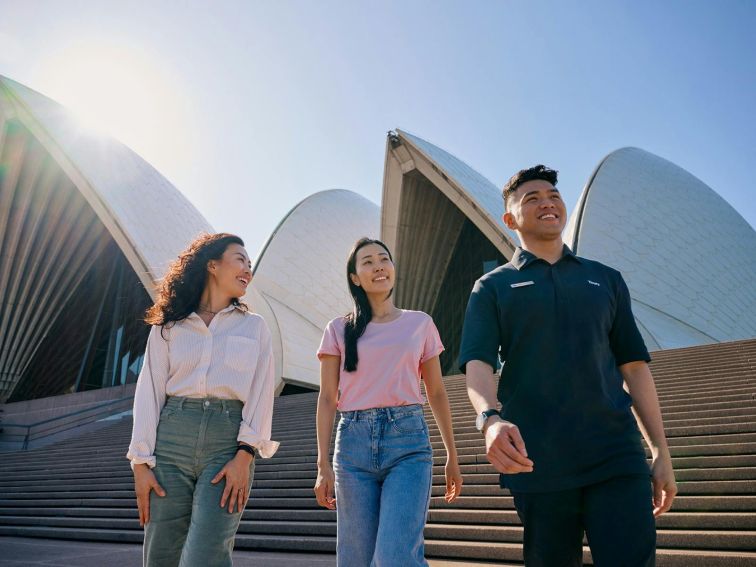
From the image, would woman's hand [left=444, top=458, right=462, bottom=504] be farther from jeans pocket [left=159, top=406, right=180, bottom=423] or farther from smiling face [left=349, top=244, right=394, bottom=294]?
jeans pocket [left=159, top=406, right=180, bottom=423]

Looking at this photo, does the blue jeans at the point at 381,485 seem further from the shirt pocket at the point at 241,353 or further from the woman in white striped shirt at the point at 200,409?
the shirt pocket at the point at 241,353

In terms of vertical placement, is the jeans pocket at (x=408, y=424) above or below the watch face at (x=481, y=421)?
above

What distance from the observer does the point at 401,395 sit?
1894mm

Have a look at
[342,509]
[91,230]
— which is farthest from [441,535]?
[91,230]

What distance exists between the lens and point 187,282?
1.98 m

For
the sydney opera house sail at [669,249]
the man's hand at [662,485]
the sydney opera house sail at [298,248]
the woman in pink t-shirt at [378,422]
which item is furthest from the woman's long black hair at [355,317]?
the sydney opera house sail at [669,249]

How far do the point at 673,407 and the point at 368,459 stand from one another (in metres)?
5.37

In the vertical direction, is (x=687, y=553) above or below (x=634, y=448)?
below

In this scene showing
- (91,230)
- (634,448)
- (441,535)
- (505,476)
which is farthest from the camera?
(91,230)

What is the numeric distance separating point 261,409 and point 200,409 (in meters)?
0.18

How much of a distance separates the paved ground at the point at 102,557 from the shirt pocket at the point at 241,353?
2.05 metres

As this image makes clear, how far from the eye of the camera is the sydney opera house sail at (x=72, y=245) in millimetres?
15586

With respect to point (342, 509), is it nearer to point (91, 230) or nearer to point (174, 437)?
point (174, 437)

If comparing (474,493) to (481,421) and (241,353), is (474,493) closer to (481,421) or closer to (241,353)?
(241,353)
